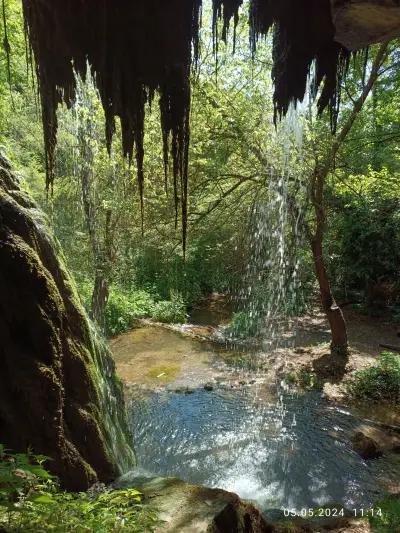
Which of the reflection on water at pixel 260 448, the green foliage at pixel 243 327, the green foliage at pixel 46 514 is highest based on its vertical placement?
the green foliage at pixel 46 514

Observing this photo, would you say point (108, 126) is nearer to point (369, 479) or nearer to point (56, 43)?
point (56, 43)

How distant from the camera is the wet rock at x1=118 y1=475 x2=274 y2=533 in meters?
2.91

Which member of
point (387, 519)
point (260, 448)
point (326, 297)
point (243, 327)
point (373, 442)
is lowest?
point (260, 448)

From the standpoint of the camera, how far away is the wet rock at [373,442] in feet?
20.0

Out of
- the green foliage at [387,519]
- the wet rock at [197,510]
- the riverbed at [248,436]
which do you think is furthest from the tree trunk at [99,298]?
the green foliage at [387,519]

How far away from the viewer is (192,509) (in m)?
3.11

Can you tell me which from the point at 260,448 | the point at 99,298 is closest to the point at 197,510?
the point at 260,448

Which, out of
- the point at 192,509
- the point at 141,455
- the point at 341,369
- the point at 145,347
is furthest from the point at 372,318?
the point at 192,509

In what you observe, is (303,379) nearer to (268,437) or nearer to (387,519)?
(268,437)

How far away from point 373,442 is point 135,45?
20.2 ft

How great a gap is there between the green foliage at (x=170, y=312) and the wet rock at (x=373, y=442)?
7.85 m

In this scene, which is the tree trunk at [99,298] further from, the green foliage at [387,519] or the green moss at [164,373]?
the green foliage at [387,519]

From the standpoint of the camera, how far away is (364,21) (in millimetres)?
2719

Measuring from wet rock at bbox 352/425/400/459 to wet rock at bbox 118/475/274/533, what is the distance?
3.14 metres
